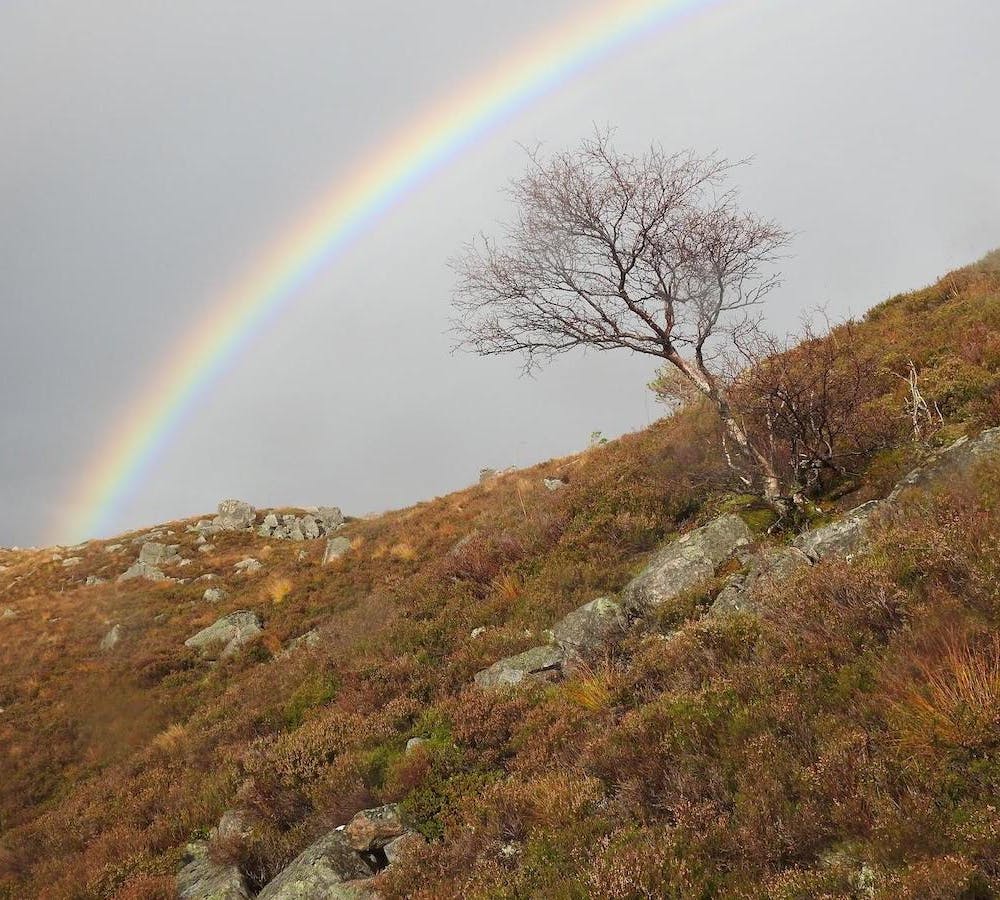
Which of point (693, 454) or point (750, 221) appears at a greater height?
point (750, 221)

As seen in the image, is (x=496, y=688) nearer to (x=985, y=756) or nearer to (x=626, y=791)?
(x=626, y=791)

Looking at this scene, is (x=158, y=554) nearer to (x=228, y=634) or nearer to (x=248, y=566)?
(x=248, y=566)

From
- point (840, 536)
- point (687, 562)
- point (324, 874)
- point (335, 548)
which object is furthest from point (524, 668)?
point (335, 548)

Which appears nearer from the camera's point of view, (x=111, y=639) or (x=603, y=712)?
(x=603, y=712)

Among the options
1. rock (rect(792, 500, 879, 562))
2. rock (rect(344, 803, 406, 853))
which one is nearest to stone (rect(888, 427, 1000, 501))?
rock (rect(792, 500, 879, 562))

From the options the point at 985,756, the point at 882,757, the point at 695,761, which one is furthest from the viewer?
the point at 695,761

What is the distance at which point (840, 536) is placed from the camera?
26.0 ft

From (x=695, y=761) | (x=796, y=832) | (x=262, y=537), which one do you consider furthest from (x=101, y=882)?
(x=262, y=537)

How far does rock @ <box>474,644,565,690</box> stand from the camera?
874 cm

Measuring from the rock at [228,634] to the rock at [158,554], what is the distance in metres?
11.8

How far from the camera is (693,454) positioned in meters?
15.1

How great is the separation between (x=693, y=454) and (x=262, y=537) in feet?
80.3

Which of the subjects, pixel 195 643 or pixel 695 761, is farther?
pixel 195 643

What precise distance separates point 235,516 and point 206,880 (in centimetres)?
3046
